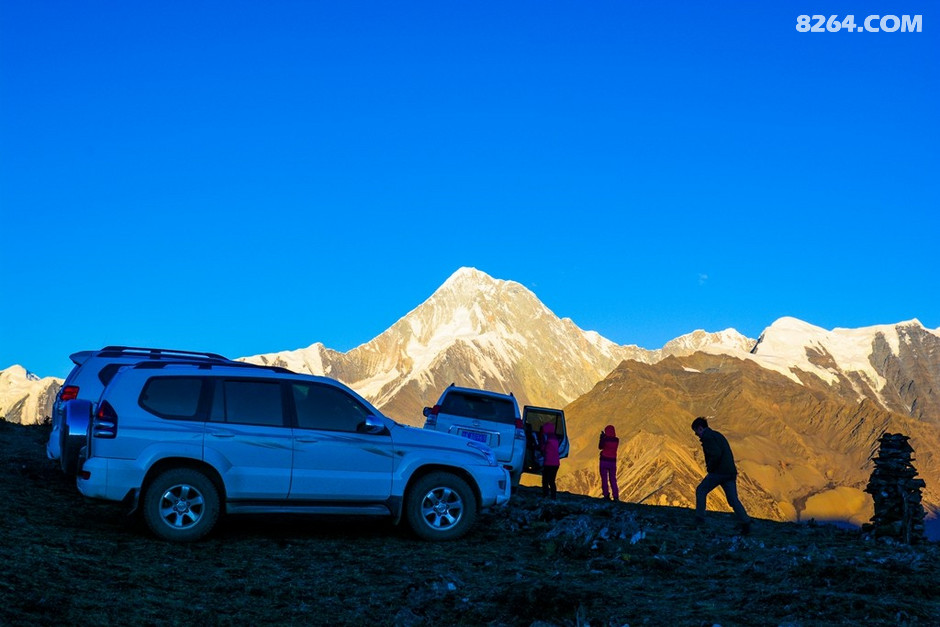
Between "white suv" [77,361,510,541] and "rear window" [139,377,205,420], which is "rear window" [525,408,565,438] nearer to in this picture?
"white suv" [77,361,510,541]

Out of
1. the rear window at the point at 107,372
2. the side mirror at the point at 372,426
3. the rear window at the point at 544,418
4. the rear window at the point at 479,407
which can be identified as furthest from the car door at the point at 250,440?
the rear window at the point at 544,418

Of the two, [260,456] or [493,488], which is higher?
[260,456]

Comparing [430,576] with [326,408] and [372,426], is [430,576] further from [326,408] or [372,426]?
[326,408]

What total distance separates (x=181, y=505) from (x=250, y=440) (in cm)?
100

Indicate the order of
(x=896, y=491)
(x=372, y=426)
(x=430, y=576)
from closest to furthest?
(x=430, y=576) → (x=372, y=426) → (x=896, y=491)

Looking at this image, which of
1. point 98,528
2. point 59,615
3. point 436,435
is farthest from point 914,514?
point 59,615

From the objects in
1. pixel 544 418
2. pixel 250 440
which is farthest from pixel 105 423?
pixel 544 418

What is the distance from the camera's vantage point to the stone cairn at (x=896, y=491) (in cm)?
2081

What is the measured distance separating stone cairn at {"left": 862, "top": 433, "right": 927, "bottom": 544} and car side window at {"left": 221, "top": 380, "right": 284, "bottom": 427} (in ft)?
48.4

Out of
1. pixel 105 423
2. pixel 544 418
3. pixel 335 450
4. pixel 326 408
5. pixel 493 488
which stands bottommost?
pixel 493 488

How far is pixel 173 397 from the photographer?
10586mm

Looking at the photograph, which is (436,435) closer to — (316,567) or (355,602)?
(316,567)

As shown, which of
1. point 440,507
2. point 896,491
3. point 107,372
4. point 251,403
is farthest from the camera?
point 896,491

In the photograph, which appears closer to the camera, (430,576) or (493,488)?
(430,576)
